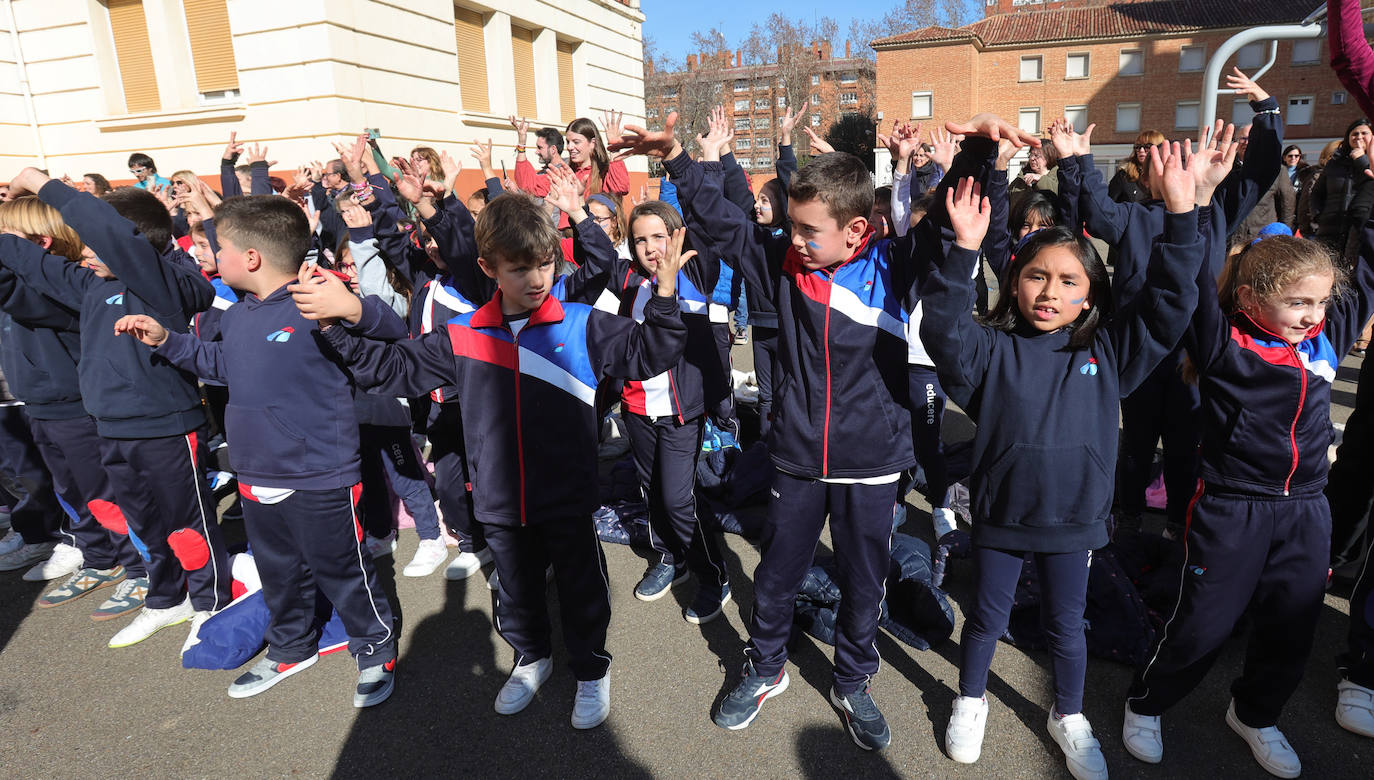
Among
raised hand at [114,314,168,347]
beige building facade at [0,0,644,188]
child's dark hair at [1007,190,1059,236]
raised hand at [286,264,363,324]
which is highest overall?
beige building facade at [0,0,644,188]

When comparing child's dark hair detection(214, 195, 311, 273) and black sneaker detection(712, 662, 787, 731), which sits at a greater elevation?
child's dark hair detection(214, 195, 311, 273)

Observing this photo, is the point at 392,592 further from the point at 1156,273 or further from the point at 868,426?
the point at 1156,273

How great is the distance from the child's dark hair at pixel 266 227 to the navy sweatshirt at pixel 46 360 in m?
1.30

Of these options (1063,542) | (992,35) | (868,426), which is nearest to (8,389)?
(868,426)

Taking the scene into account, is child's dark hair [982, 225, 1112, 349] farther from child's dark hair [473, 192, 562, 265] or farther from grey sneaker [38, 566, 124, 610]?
grey sneaker [38, 566, 124, 610]

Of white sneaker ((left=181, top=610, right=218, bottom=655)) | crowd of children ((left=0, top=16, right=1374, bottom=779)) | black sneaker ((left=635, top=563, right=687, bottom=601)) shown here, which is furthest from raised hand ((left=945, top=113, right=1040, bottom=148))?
white sneaker ((left=181, top=610, right=218, bottom=655))

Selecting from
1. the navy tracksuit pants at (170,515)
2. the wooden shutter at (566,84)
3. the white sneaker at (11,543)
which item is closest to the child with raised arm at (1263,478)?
the navy tracksuit pants at (170,515)

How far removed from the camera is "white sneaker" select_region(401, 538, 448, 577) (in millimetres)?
3897

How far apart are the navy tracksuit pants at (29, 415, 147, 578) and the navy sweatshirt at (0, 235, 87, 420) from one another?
3.7 inches

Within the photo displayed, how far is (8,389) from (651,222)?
3.25 metres

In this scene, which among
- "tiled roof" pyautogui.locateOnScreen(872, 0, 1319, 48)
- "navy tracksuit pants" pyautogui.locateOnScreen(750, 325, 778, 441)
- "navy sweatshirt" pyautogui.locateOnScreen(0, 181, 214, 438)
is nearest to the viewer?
"navy sweatshirt" pyautogui.locateOnScreen(0, 181, 214, 438)

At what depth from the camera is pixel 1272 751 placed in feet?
7.75

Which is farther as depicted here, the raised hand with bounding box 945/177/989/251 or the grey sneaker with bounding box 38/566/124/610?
the grey sneaker with bounding box 38/566/124/610

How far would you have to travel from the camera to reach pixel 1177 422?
364 cm
